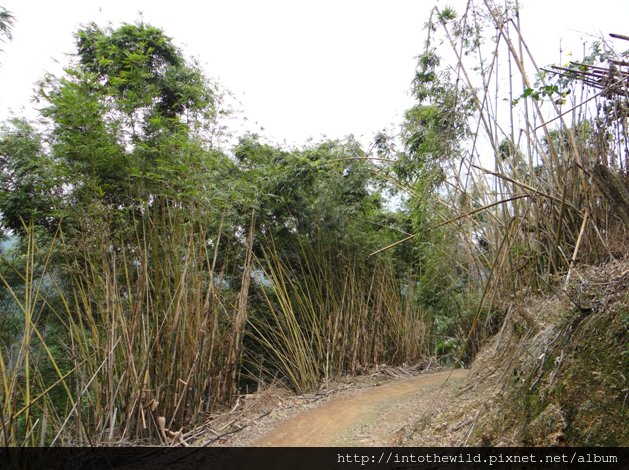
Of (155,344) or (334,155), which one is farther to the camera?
(334,155)

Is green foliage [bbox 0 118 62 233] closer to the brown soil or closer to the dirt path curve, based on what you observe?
the brown soil

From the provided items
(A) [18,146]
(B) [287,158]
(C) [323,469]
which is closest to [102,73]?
(A) [18,146]

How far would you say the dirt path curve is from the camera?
8.17 feet

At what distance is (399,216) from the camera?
211 inches

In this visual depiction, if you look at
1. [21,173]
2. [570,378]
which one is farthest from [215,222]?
[570,378]

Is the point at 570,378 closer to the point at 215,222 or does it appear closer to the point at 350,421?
the point at 350,421

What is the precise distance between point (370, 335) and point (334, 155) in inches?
97.9

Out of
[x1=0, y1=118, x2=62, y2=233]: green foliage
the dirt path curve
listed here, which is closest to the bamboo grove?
[x1=0, y1=118, x2=62, y2=233]: green foliage

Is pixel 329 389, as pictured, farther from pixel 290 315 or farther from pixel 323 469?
pixel 323 469

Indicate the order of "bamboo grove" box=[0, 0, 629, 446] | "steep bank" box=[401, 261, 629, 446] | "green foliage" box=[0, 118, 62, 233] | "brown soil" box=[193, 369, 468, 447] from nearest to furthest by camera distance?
"steep bank" box=[401, 261, 629, 446], "bamboo grove" box=[0, 0, 629, 446], "brown soil" box=[193, 369, 468, 447], "green foliage" box=[0, 118, 62, 233]

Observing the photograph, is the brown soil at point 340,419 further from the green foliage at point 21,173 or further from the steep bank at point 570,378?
the green foliage at point 21,173

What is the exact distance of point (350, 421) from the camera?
2.83m

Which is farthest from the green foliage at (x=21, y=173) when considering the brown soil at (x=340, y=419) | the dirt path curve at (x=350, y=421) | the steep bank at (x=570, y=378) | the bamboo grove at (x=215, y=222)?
the steep bank at (x=570, y=378)

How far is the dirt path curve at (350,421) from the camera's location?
2.49m
